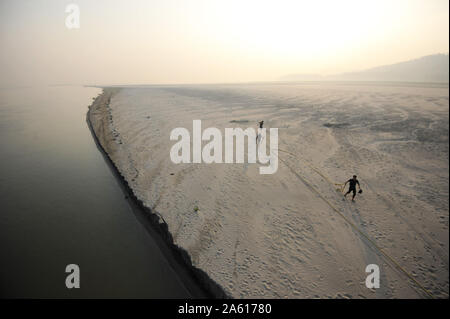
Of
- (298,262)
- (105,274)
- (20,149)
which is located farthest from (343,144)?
(20,149)

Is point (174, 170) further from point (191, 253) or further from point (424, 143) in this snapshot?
point (424, 143)

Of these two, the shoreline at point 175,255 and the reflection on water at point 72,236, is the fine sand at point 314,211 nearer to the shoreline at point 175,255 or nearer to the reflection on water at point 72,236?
the shoreline at point 175,255

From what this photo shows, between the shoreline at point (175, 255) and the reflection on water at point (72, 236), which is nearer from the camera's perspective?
the shoreline at point (175, 255)

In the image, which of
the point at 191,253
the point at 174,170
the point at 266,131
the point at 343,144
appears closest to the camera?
the point at 191,253

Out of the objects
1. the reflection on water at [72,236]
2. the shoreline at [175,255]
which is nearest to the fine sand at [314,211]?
the shoreline at [175,255]

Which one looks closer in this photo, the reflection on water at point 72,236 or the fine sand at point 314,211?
the fine sand at point 314,211

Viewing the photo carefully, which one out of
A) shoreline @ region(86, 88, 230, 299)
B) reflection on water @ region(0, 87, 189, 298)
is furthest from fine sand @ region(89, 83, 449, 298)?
reflection on water @ region(0, 87, 189, 298)
